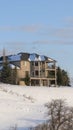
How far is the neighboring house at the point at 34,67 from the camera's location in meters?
69.4

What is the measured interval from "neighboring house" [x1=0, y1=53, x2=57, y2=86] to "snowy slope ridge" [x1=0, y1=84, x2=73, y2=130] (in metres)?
24.6

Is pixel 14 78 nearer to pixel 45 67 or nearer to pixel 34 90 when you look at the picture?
pixel 45 67

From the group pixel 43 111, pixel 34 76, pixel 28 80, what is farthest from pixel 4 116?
pixel 34 76

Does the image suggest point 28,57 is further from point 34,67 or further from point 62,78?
point 62,78

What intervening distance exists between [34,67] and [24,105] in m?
41.4

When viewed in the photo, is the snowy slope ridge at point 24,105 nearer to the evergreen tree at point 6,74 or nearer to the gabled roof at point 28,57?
the evergreen tree at point 6,74

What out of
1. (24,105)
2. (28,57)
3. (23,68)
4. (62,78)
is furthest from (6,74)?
(24,105)

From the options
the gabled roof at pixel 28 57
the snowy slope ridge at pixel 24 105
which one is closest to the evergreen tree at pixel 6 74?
the gabled roof at pixel 28 57

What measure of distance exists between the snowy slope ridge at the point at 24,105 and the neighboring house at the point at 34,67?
969 inches

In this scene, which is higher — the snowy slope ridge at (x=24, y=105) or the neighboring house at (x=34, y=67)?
the snowy slope ridge at (x=24, y=105)

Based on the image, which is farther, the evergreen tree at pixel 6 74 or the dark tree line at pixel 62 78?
the dark tree line at pixel 62 78

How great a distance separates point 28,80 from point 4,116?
38.6 meters

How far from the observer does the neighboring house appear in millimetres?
69375

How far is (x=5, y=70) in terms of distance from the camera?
59.1 m
